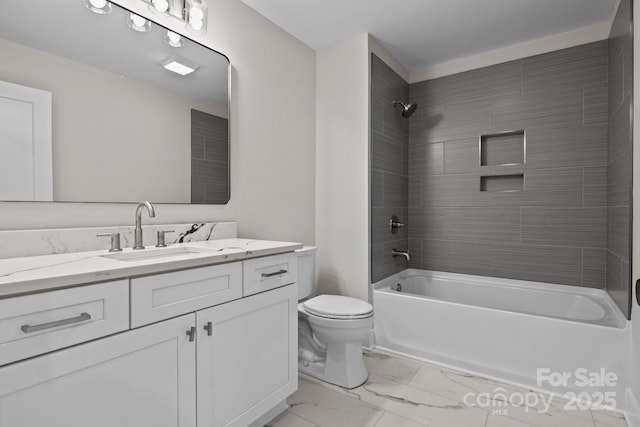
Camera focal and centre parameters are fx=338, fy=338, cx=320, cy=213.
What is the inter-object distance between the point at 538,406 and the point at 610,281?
1082mm

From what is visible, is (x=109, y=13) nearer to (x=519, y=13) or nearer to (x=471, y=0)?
(x=471, y=0)

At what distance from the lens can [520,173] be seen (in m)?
2.77

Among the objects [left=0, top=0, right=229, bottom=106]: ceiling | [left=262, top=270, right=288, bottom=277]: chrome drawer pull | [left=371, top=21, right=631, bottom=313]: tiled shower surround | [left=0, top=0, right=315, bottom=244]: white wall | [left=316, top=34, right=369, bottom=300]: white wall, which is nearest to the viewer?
[left=0, top=0, right=229, bottom=106]: ceiling

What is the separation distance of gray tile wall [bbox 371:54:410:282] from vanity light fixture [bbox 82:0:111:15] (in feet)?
5.82

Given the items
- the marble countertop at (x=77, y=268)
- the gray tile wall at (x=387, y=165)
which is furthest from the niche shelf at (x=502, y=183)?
the marble countertop at (x=77, y=268)

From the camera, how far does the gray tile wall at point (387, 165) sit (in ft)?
8.82

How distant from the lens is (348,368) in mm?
2043

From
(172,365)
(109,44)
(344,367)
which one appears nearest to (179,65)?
(109,44)

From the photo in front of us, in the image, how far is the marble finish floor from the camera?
1.70 meters

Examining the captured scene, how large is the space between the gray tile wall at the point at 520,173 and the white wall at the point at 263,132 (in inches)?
29.0

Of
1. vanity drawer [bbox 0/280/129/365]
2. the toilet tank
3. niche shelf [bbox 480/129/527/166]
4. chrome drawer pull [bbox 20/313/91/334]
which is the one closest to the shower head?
niche shelf [bbox 480/129/527/166]

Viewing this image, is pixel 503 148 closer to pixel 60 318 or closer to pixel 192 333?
pixel 192 333

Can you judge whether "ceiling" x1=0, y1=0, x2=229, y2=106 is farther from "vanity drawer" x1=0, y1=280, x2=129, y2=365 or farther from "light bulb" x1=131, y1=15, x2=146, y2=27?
"vanity drawer" x1=0, y1=280, x2=129, y2=365

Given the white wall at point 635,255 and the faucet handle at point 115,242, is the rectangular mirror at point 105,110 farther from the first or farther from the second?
the white wall at point 635,255
